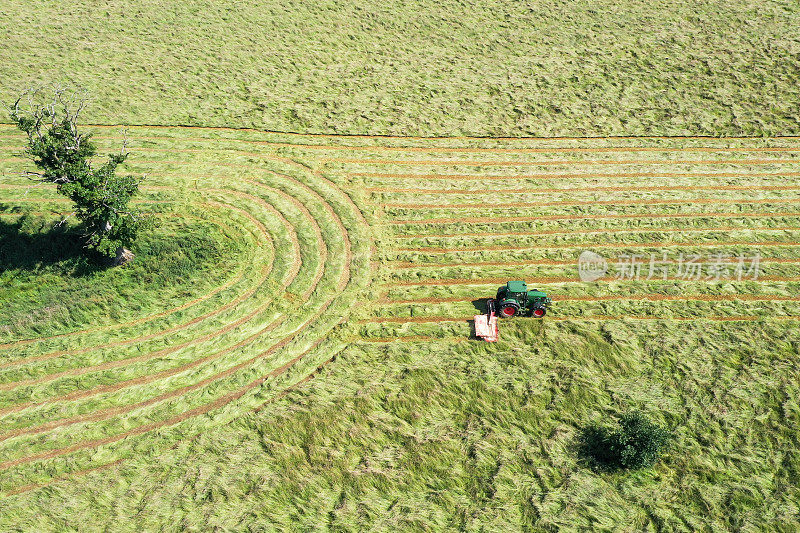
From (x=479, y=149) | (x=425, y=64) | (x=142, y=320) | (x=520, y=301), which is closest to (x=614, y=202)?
(x=479, y=149)

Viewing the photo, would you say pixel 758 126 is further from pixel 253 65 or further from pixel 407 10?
pixel 253 65

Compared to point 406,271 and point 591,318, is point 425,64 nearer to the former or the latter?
point 406,271

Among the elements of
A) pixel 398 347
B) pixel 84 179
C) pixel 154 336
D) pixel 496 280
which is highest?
pixel 84 179

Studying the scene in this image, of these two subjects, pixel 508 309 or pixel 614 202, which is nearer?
pixel 508 309

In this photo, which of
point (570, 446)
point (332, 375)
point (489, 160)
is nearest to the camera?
point (570, 446)

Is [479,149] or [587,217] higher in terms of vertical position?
[479,149]

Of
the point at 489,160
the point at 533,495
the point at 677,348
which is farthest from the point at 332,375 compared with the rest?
the point at 489,160

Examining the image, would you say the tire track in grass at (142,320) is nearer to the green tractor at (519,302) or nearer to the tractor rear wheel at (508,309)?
the green tractor at (519,302)

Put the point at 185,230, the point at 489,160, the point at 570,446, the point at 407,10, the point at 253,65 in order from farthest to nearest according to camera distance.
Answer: the point at 407,10 → the point at 253,65 → the point at 489,160 → the point at 185,230 → the point at 570,446

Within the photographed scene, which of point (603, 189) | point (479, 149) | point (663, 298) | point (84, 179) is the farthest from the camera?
point (479, 149)
